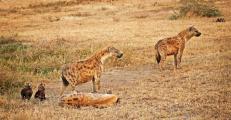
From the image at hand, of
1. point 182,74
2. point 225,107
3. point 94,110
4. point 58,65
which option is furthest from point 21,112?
point 58,65

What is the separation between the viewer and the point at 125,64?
19797 millimetres

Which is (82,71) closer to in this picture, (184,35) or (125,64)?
(184,35)

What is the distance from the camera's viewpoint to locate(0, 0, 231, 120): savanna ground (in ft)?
39.9

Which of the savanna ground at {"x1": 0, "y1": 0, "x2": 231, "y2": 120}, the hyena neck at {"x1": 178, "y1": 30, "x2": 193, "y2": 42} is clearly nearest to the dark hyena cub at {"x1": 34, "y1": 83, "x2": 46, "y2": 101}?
the savanna ground at {"x1": 0, "y1": 0, "x2": 231, "y2": 120}

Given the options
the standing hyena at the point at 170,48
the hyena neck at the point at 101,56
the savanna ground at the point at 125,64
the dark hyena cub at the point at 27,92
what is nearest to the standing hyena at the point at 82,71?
the hyena neck at the point at 101,56

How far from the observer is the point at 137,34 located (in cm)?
2852

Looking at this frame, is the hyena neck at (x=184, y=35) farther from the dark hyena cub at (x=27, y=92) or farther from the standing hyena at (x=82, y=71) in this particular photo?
the dark hyena cub at (x=27, y=92)

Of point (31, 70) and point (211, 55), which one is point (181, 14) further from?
point (31, 70)

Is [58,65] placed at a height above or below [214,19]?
below

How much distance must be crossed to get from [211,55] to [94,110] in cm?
894

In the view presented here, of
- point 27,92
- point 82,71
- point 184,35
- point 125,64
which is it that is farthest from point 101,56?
point 125,64

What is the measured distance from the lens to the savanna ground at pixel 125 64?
1216cm

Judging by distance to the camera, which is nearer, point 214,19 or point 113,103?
point 113,103

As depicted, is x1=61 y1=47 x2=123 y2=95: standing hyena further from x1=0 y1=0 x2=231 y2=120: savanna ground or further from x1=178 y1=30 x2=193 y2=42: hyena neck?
x1=178 y1=30 x2=193 y2=42: hyena neck
